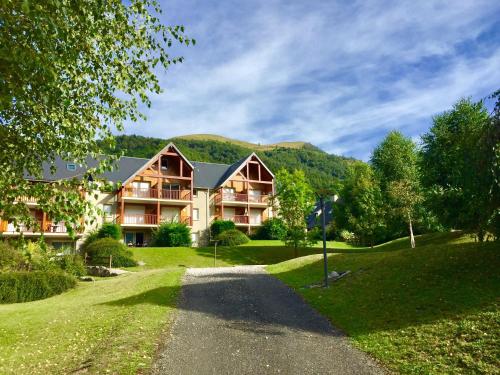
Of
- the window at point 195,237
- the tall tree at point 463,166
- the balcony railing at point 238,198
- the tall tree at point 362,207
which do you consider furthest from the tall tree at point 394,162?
the window at point 195,237

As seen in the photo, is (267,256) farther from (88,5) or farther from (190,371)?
(88,5)

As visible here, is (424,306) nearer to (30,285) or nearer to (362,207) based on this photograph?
(30,285)

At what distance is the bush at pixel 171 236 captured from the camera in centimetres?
4081

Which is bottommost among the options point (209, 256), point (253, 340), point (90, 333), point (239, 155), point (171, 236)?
point (253, 340)

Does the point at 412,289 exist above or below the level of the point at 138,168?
below

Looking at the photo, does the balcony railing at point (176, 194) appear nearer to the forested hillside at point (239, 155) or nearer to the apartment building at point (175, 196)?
the apartment building at point (175, 196)

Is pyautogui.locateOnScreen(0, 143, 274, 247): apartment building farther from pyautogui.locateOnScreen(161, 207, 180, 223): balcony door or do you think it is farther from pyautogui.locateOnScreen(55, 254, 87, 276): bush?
pyautogui.locateOnScreen(55, 254, 87, 276): bush

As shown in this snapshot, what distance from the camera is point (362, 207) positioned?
43219 millimetres

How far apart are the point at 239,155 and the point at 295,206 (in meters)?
97.6

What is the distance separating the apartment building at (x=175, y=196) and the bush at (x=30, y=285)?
14335 millimetres

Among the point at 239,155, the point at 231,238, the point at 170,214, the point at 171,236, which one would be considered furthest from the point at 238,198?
the point at 239,155

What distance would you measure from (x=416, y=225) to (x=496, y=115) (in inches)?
1417

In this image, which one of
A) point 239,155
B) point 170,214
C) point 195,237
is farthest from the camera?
point 239,155

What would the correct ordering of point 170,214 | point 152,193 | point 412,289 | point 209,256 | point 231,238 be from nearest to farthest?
point 412,289
point 209,256
point 231,238
point 152,193
point 170,214
